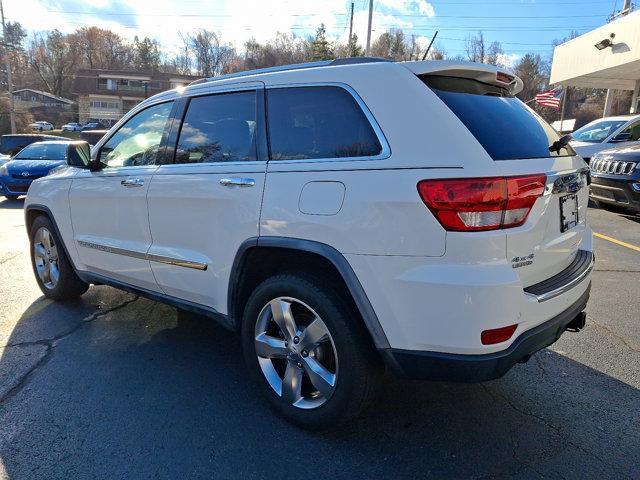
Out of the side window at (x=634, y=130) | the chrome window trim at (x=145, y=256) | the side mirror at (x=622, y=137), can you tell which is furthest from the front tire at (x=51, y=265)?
the side window at (x=634, y=130)

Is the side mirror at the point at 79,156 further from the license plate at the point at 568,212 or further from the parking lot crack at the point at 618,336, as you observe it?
the parking lot crack at the point at 618,336

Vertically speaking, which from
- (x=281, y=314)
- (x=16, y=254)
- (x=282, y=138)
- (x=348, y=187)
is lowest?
(x=16, y=254)

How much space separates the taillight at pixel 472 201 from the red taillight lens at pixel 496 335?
0.45 m

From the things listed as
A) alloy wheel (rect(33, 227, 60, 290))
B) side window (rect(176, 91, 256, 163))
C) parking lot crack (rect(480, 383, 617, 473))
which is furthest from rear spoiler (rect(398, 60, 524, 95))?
alloy wheel (rect(33, 227, 60, 290))

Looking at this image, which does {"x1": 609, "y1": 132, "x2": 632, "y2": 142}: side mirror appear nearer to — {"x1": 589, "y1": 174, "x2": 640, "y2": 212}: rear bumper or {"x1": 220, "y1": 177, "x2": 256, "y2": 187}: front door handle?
{"x1": 589, "y1": 174, "x2": 640, "y2": 212}: rear bumper

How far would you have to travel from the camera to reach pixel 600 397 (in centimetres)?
305

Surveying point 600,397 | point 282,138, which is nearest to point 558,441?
point 600,397

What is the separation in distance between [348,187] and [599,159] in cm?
855

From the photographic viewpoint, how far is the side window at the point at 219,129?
3.02m

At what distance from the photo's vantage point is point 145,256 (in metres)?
3.54

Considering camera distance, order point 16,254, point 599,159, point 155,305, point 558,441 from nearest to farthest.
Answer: point 558,441, point 155,305, point 16,254, point 599,159

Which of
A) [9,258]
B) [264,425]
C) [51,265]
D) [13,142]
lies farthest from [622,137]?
[13,142]

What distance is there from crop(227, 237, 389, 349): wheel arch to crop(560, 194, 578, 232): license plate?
3.72ft

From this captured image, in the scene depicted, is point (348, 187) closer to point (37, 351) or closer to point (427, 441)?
point (427, 441)
